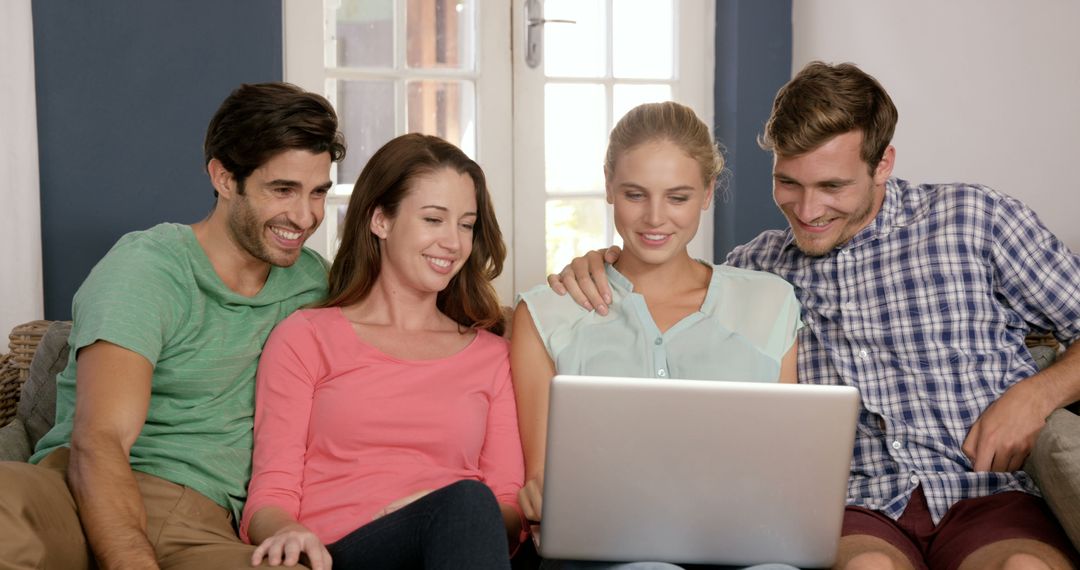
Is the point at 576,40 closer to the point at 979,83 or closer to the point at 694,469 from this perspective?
the point at 979,83

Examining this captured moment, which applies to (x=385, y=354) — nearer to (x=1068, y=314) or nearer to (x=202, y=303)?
(x=202, y=303)

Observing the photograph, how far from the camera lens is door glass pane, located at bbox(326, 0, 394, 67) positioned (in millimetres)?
3623

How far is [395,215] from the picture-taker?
202 cm

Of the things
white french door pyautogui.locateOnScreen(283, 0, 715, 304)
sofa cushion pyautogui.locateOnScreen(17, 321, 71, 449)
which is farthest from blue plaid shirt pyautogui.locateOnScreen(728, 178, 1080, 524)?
white french door pyautogui.locateOnScreen(283, 0, 715, 304)

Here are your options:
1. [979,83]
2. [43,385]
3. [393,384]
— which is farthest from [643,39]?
[43,385]

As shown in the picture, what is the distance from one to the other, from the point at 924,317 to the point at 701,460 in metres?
0.74

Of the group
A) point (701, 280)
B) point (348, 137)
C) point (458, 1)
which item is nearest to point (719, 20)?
point (458, 1)

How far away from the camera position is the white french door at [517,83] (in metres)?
3.65

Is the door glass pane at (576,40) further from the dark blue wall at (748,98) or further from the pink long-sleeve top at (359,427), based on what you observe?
the pink long-sleeve top at (359,427)

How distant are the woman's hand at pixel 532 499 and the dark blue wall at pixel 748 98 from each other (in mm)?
2266

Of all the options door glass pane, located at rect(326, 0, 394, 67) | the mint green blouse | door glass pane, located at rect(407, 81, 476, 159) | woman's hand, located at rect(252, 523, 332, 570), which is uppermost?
door glass pane, located at rect(326, 0, 394, 67)

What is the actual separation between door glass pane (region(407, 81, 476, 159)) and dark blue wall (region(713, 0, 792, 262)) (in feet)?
3.00

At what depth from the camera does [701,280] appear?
2.04 m

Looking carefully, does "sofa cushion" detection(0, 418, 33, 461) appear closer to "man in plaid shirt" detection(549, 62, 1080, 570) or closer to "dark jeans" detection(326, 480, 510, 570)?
"dark jeans" detection(326, 480, 510, 570)
